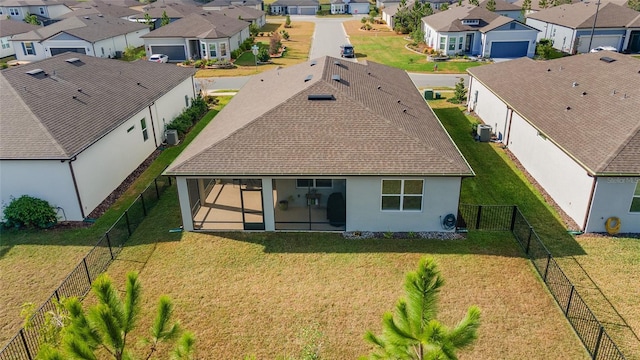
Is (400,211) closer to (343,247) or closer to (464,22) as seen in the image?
(343,247)

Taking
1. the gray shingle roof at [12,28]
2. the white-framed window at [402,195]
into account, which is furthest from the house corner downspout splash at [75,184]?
the gray shingle roof at [12,28]

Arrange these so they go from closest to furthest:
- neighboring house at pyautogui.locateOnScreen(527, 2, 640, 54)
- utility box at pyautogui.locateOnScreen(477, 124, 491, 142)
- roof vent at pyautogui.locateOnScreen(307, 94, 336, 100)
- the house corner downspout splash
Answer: the house corner downspout splash < roof vent at pyautogui.locateOnScreen(307, 94, 336, 100) < utility box at pyautogui.locateOnScreen(477, 124, 491, 142) < neighboring house at pyautogui.locateOnScreen(527, 2, 640, 54)

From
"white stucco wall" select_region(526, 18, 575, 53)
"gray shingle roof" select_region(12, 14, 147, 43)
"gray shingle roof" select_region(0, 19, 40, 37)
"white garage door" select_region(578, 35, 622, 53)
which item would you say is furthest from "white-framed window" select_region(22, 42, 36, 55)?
"white garage door" select_region(578, 35, 622, 53)

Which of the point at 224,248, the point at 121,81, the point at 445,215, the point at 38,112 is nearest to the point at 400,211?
the point at 445,215

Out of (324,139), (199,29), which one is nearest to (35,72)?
(324,139)

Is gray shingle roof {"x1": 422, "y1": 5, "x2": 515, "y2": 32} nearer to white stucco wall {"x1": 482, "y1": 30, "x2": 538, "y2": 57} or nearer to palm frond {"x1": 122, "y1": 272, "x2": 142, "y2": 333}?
white stucco wall {"x1": 482, "y1": 30, "x2": 538, "y2": 57}

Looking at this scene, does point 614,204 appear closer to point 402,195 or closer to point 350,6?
point 402,195
